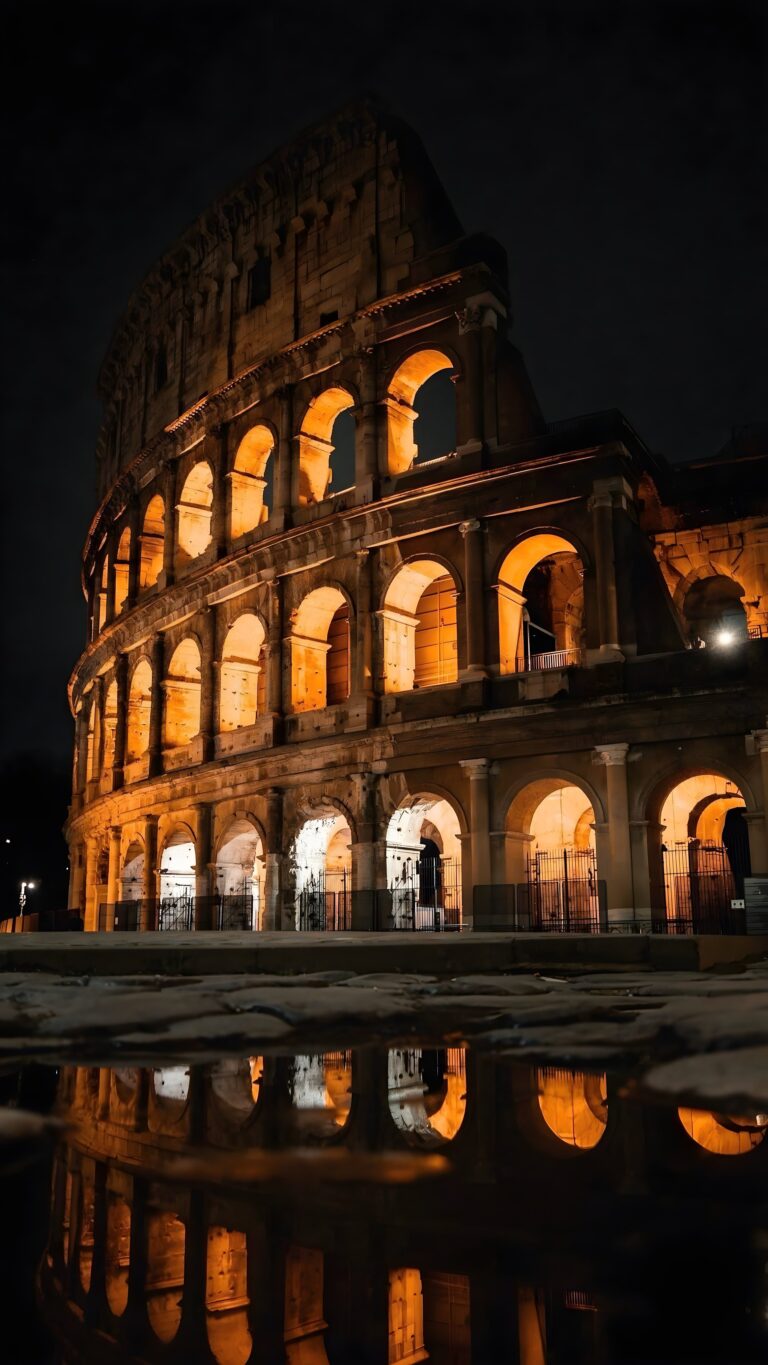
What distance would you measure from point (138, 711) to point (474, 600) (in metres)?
12.0

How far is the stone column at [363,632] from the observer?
20188 mm

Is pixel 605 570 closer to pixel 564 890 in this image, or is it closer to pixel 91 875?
pixel 564 890

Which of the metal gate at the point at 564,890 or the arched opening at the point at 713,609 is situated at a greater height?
the arched opening at the point at 713,609

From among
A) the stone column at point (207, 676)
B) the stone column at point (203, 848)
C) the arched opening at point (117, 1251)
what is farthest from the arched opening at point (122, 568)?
the arched opening at point (117, 1251)

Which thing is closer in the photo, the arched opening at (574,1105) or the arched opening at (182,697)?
the arched opening at (574,1105)

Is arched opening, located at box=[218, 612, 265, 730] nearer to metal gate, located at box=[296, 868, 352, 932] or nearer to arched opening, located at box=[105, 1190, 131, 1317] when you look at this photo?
metal gate, located at box=[296, 868, 352, 932]

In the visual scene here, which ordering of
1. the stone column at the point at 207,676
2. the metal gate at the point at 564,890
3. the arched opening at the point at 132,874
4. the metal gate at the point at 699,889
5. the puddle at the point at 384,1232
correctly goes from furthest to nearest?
the arched opening at the point at 132,874 < the stone column at the point at 207,676 < the metal gate at the point at 564,890 < the metal gate at the point at 699,889 < the puddle at the point at 384,1232

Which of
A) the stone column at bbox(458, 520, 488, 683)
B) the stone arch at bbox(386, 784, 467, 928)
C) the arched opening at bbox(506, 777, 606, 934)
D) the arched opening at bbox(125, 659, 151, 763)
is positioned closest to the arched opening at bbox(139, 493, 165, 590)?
the arched opening at bbox(125, 659, 151, 763)

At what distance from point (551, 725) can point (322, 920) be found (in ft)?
20.4

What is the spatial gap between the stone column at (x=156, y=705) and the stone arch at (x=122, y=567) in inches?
157

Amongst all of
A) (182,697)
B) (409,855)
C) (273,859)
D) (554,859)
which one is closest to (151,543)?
(182,697)

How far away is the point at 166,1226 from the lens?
6.86ft

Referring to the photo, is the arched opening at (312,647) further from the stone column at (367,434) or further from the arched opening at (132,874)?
the arched opening at (132,874)

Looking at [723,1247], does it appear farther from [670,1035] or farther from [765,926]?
[765,926]
